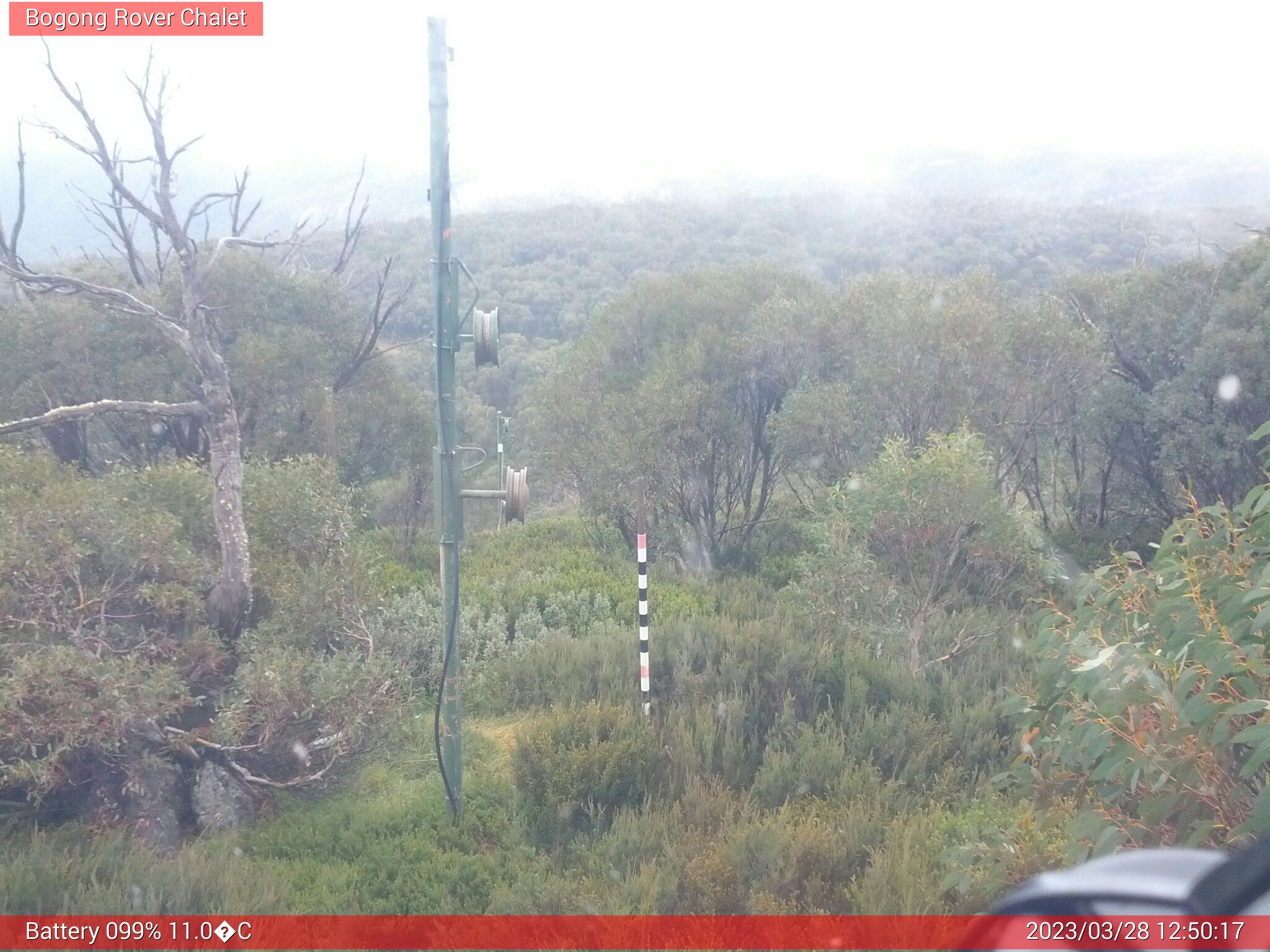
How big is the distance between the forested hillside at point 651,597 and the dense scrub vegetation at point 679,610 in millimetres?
38

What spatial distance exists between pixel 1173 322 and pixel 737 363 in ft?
25.7

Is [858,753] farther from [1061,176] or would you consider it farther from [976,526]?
[1061,176]

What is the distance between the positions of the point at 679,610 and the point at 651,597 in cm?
101

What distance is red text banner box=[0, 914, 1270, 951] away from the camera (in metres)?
3.79

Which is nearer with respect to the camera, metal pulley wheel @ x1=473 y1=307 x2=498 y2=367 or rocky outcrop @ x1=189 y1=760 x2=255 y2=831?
metal pulley wheel @ x1=473 y1=307 x2=498 y2=367

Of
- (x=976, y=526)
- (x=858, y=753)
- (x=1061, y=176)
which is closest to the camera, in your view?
(x=858, y=753)

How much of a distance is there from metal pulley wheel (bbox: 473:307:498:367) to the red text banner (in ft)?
10.6

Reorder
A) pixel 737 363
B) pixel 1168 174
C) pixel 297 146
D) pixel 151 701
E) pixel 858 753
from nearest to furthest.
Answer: pixel 151 701
pixel 858 753
pixel 737 363
pixel 297 146
pixel 1168 174

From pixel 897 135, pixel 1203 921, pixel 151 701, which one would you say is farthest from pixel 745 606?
pixel 897 135

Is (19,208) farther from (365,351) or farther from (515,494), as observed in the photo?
(515,494)

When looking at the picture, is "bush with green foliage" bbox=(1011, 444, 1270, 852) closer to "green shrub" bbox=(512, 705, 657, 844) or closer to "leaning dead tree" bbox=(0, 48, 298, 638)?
"green shrub" bbox=(512, 705, 657, 844)

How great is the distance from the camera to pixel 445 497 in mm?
5762

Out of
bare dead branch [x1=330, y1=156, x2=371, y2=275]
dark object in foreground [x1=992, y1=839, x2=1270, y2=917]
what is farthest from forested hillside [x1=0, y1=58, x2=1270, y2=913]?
dark object in foreground [x1=992, y1=839, x2=1270, y2=917]

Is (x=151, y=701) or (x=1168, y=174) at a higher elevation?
(x=1168, y=174)
